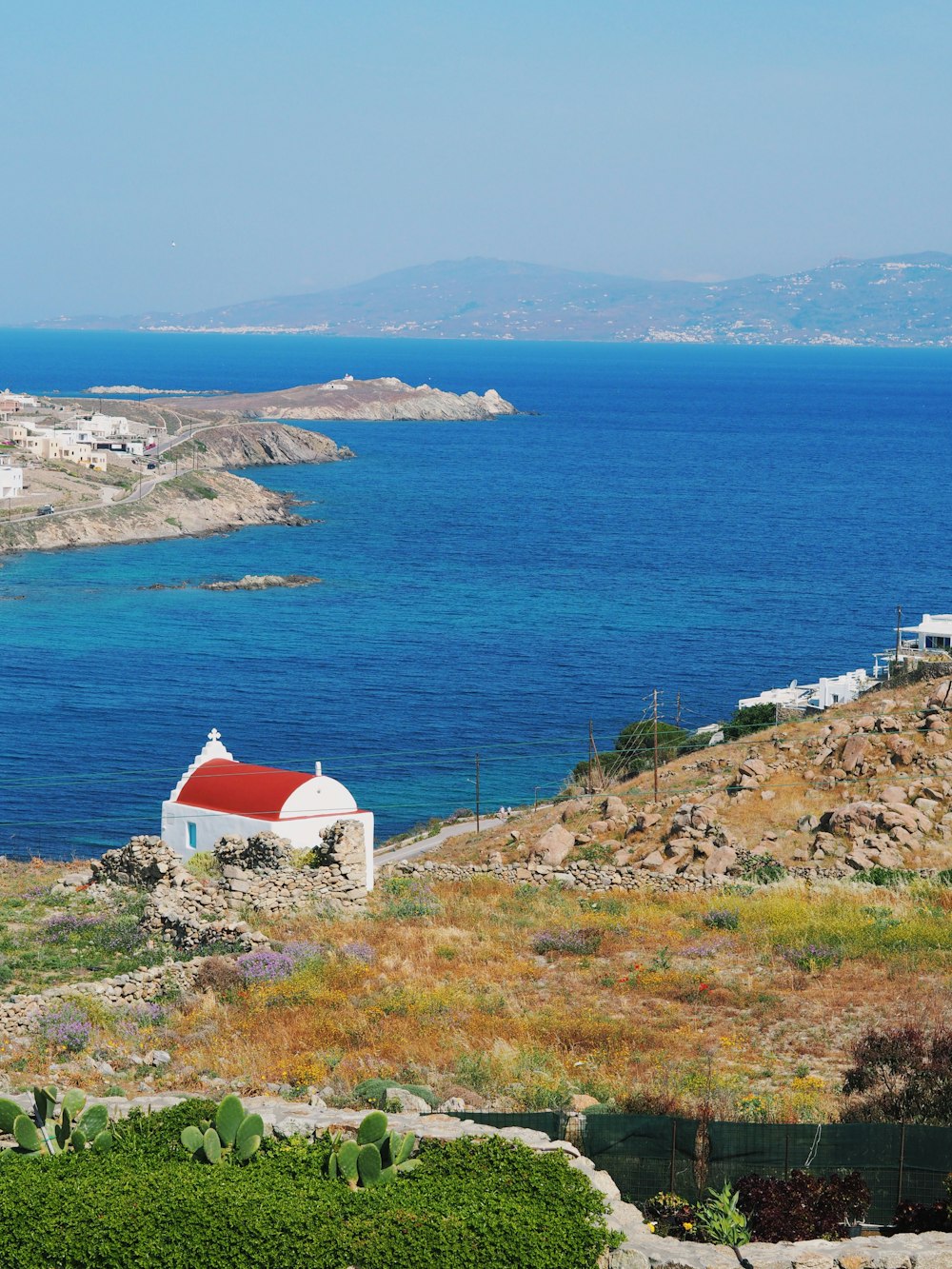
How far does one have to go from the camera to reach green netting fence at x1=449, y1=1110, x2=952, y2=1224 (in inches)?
555

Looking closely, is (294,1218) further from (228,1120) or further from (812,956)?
(812,956)

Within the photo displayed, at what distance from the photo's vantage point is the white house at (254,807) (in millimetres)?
32906

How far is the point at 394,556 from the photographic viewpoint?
122m

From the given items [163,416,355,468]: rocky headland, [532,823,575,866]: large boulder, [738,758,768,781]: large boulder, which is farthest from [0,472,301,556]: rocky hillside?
[738,758,768,781]: large boulder

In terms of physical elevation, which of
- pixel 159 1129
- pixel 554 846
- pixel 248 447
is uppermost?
pixel 248 447

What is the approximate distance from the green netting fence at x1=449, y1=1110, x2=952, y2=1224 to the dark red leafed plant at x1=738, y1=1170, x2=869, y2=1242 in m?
0.24

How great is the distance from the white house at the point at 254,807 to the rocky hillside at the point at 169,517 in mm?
96032

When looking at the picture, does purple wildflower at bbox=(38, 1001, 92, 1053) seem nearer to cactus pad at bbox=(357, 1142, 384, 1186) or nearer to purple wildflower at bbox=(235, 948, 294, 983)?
purple wildflower at bbox=(235, 948, 294, 983)

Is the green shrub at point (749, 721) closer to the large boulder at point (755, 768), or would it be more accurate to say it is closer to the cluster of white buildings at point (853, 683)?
the cluster of white buildings at point (853, 683)

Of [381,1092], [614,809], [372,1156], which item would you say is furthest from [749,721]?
[372,1156]

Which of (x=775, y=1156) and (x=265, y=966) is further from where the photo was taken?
(x=265, y=966)

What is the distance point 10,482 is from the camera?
14025 centimetres

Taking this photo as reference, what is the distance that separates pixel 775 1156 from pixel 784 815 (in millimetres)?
21118

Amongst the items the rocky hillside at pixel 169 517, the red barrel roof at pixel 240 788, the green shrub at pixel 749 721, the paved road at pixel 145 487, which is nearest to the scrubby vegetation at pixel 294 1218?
the red barrel roof at pixel 240 788
